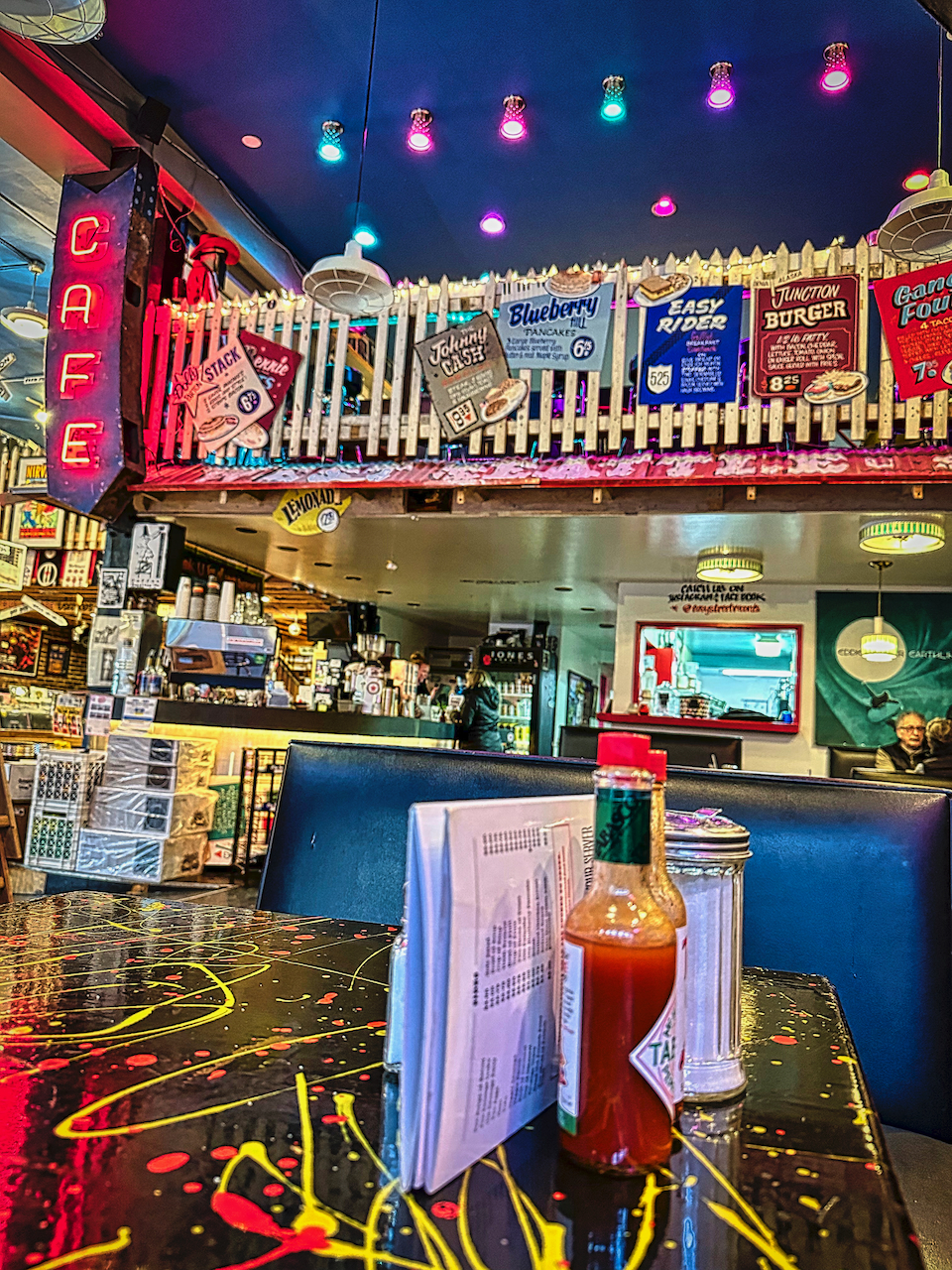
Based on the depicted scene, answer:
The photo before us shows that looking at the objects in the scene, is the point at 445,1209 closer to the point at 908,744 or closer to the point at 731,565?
the point at 731,565

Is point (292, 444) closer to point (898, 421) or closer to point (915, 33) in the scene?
point (898, 421)

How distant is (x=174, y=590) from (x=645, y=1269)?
622 centimetres

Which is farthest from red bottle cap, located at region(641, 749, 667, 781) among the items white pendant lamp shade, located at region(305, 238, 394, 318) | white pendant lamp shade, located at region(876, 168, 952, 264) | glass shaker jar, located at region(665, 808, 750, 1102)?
white pendant lamp shade, located at region(305, 238, 394, 318)

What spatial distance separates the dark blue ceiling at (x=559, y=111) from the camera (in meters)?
4.95

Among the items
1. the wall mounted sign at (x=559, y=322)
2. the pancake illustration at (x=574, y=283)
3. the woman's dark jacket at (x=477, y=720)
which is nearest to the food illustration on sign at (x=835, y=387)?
the wall mounted sign at (x=559, y=322)

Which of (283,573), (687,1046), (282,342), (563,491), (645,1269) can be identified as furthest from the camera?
(283,573)

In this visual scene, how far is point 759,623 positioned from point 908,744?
61.3 inches

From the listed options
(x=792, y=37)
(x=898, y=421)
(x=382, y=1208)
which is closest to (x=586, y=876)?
(x=382, y=1208)

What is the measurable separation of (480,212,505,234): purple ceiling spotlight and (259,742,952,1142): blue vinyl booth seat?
599cm

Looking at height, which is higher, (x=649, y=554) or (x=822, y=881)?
(x=649, y=554)

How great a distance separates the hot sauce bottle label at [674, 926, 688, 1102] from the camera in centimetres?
67

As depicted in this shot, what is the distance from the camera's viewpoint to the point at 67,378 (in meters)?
5.58

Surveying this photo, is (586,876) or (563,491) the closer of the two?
(586,876)

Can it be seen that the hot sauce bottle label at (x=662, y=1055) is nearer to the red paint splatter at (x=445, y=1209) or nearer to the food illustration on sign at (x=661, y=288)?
the red paint splatter at (x=445, y=1209)
